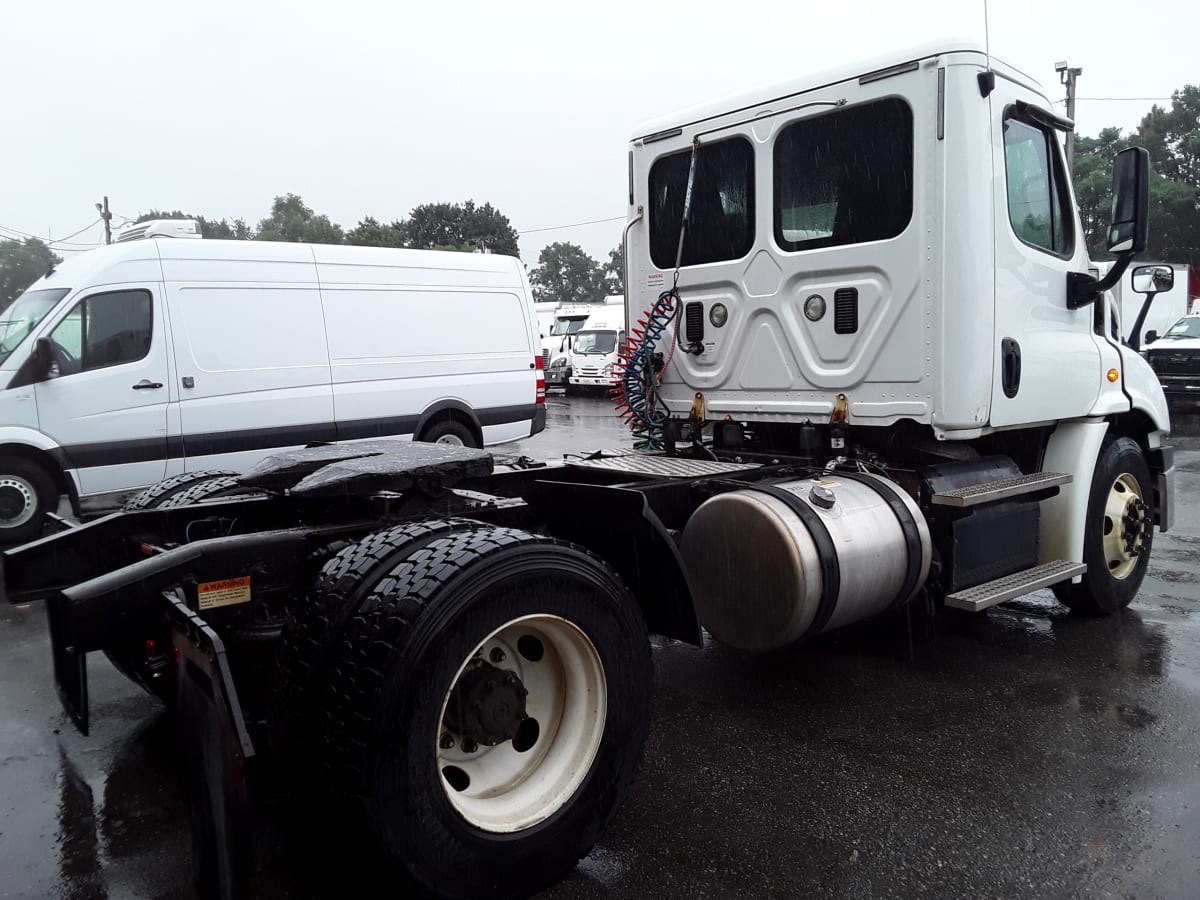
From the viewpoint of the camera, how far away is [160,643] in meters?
2.85

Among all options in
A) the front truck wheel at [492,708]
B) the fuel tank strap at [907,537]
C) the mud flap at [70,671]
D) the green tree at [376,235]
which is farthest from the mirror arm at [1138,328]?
the green tree at [376,235]

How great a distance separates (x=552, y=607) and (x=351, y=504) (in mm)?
1011

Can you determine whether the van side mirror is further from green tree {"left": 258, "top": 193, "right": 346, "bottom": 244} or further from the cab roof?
green tree {"left": 258, "top": 193, "right": 346, "bottom": 244}

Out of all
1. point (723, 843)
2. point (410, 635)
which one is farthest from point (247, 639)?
point (723, 843)

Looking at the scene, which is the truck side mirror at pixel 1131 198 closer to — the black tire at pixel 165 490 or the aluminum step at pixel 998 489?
the aluminum step at pixel 998 489

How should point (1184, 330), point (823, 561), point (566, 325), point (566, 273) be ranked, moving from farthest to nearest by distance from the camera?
point (566, 273), point (566, 325), point (1184, 330), point (823, 561)

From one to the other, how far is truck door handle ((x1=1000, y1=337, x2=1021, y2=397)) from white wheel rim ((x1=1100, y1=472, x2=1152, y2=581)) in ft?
4.10

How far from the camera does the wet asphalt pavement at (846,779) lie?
285cm

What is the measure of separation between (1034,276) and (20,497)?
7987 mm

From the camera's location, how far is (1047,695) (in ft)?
14.1

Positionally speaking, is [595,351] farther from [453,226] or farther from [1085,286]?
[453,226]

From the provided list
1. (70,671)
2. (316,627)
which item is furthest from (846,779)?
(70,671)

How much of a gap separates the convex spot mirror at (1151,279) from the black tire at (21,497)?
8.43 m

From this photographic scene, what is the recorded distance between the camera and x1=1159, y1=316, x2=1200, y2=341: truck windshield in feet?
61.6
